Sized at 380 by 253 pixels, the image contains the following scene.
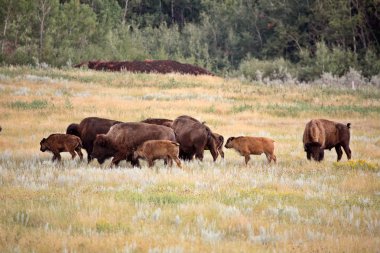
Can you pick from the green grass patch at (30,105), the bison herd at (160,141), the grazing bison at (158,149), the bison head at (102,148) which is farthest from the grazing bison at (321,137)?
the green grass patch at (30,105)

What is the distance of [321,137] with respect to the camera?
1712 cm

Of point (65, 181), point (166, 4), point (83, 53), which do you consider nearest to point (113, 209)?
point (65, 181)

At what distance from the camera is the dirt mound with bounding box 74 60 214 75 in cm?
5128

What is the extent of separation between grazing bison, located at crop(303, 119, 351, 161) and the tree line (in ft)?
117

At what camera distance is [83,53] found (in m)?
60.9

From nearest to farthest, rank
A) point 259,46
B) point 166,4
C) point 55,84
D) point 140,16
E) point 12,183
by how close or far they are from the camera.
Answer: point 12,183 < point 55,84 < point 259,46 < point 140,16 < point 166,4

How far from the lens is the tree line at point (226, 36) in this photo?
Result: 5706cm

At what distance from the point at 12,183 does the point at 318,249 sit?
6.30 meters

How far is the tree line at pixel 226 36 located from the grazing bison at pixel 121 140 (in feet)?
119

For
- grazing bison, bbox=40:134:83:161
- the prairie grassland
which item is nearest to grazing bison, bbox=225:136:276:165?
the prairie grassland

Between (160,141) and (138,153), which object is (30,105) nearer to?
(138,153)

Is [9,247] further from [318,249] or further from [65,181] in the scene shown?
[65,181]

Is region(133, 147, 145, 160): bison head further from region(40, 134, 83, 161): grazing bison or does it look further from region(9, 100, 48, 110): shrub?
region(9, 100, 48, 110): shrub

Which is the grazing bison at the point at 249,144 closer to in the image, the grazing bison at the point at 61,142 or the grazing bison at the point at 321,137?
the grazing bison at the point at 321,137
